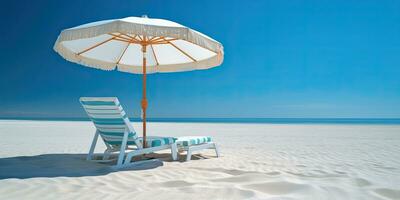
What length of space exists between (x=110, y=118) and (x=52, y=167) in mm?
1018

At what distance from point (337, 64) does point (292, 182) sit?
4901 cm

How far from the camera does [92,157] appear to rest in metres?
5.82

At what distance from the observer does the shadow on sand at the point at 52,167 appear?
13.4ft

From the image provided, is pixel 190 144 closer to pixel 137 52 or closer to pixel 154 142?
pixel 154 142

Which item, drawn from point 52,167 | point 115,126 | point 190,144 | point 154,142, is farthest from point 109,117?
point 190,144

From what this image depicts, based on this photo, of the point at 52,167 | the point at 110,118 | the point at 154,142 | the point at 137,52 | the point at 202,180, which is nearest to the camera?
the point at 202,180

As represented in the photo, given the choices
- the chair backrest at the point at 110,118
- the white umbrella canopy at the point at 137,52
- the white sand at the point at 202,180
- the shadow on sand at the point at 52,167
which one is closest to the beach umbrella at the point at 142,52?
the white umbrella canopy at the point at 137,52

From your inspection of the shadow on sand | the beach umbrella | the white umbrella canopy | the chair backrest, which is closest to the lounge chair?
the shadow on sand

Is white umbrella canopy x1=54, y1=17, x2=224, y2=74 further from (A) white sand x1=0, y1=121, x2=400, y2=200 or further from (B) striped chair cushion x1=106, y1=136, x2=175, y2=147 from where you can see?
(A) white sand x1=0, y1=121, x2=400, y2=200

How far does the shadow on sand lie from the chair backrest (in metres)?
0.43

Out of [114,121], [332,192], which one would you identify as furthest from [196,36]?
[332,192]

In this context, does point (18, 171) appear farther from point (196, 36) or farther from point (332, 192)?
point (332, 192)

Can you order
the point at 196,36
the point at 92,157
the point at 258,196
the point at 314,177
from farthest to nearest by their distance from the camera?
the point at 92,157
the point at 196,36
the point at 314,177
the point at 258,196

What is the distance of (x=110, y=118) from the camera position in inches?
192
